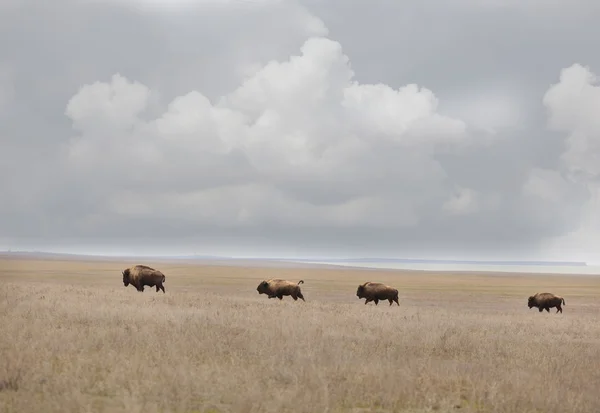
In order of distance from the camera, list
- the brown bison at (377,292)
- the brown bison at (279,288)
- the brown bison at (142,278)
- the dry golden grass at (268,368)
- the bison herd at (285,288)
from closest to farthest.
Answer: the dry golden grass at (268,368), the brown bison at (142,278), the bison herd at (285,288), the brown bison at (279,288), the brown bison at (377,292)

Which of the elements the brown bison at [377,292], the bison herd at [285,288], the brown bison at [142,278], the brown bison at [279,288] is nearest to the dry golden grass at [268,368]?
the brown bison at [142,278]

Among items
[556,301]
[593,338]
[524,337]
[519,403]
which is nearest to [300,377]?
[519,403]

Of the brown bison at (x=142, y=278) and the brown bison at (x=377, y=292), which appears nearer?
the brown bison at (x=142, y=278)

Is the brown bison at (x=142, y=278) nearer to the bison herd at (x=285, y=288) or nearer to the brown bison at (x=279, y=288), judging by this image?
the bison herd at (x=285, y=288)

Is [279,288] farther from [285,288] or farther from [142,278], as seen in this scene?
[142,278]

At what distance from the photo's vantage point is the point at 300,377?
8539mm

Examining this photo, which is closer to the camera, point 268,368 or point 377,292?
point 268,368

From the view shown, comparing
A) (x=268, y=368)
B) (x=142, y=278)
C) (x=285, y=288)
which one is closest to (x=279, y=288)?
(x=285, y=288)

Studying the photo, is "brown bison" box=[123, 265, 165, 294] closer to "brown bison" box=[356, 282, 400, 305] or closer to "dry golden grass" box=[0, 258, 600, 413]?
"brown bison" box=[356, 282, 400, 305]

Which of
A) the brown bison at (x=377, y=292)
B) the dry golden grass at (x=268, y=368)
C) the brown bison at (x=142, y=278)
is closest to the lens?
the dry golden grass at (x=268, y=368)

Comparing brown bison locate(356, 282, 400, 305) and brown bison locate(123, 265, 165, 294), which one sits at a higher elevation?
brown bison locate(123, 265, 165, 294)

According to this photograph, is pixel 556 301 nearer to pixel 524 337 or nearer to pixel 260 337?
pixel 524 337

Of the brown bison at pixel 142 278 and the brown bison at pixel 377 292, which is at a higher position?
the brown bison at pixel 142 278

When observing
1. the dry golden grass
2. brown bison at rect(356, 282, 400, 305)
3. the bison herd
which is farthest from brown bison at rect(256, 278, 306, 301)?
the dry golden grass
